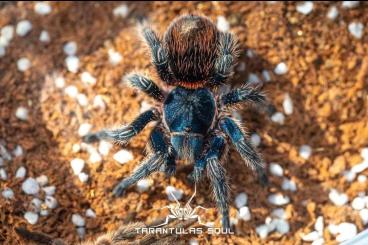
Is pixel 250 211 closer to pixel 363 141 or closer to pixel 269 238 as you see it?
pixel 269 238

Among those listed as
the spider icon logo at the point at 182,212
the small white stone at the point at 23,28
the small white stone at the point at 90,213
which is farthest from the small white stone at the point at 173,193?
the small white stone at the point at 23,28

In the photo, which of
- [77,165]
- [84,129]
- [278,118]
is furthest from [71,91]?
[278,118]

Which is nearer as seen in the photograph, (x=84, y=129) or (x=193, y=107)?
(x=193, y=107)

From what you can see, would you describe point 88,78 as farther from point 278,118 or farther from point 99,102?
point 278,118

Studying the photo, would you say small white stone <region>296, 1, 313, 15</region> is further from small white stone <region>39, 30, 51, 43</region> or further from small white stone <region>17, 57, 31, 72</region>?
small white stone <region>17, 57, 31, 72</region>

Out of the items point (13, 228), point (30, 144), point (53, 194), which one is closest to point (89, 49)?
point (30, 144)

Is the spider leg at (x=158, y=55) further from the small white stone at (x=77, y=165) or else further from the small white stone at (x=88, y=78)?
the small white stone at (x=77, y=165)
